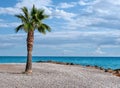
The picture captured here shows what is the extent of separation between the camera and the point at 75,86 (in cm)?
3231

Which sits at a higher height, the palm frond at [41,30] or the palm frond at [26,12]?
the palm frond at [26,12]

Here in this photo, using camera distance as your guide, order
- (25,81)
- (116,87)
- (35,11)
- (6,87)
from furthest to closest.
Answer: (35,11) < (25,81) < (116,87) < (6,87)

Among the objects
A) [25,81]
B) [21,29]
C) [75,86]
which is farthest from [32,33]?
[75,86]

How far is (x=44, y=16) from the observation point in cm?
4372

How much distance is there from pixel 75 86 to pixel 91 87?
4.49 feet

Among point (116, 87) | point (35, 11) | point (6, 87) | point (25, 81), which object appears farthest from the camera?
point (35, 11)

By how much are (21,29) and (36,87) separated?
13.4 metres

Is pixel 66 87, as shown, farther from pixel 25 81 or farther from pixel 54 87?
pixel 25 81

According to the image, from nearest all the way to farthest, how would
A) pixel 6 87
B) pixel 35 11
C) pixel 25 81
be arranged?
pixel 6 87 < pixel 25 81 < pixel 35 11

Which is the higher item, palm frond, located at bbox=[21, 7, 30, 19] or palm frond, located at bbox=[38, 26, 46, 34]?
palm frond, located at bbox=[21, 7, 30, 19]

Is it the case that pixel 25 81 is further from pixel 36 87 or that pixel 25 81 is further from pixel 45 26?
pixel 45 26

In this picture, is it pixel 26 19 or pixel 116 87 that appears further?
pixel 26 19

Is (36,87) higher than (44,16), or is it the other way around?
(44,16)

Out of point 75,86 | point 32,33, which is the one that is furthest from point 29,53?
point 75,86
